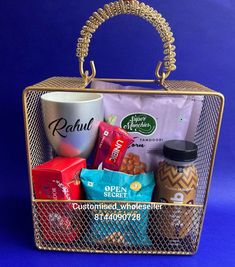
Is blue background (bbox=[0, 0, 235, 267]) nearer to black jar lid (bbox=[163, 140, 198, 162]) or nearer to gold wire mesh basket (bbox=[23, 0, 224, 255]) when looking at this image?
gold wire mesh basket (bbox=[23, 0, 224, 255])

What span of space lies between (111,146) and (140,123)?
7 centimetres

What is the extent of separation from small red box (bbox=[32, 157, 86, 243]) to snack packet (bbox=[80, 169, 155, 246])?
0.07 ft

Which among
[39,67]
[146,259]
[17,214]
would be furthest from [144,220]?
[39,67]

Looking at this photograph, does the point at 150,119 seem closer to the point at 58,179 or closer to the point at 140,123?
the point at 140,123

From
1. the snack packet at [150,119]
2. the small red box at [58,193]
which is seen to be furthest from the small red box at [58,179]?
the snack packet at [150,119]

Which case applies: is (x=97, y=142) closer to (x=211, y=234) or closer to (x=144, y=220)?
(x=144, y=220)

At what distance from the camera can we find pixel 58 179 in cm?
53

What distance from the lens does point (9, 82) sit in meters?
0.72

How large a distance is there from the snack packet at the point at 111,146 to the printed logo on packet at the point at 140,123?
0.03 meters

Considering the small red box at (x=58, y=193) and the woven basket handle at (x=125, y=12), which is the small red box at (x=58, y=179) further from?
the woven basket handle at (x=125, y=12)

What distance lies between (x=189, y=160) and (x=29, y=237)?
334mm

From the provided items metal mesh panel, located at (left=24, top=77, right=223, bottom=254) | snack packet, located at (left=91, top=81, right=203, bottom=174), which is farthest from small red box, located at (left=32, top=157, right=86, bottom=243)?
snack packet, located at (left=91, top=81, right=203, bottom=174)

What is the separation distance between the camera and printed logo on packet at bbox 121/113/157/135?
0.61 meters

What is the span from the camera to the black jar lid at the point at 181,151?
0.54 meters
